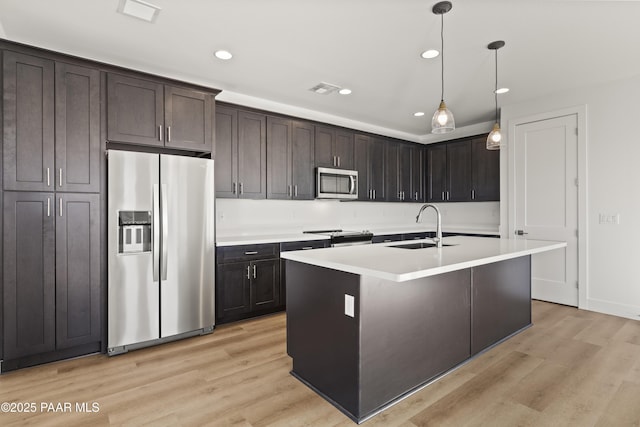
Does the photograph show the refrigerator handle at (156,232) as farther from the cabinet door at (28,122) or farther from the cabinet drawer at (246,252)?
the cabinet door at (28,122)

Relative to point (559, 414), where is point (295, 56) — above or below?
above

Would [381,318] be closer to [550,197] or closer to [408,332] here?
[408,332]

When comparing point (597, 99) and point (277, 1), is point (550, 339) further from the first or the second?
point (277, 1)

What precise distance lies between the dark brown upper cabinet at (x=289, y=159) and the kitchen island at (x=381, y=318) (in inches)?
79.6

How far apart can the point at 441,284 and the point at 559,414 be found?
968mm

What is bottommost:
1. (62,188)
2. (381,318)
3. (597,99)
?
(381,318)

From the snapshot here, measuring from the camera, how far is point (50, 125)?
8.80 ft

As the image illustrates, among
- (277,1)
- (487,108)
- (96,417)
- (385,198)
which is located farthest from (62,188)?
(487,108)

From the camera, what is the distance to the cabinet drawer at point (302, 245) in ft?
12.8

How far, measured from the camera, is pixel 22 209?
2.57m

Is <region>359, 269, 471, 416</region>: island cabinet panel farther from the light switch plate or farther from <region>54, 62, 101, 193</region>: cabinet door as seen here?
<region>54, 62, 101, 193</region>: cabinet door

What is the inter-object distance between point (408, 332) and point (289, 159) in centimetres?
288

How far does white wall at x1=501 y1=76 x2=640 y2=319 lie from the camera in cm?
365

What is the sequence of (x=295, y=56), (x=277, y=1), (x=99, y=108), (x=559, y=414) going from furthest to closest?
(x=295, y=56)
(x=99, y=108)
(x=277, y=1)
(x=559, y=414)
